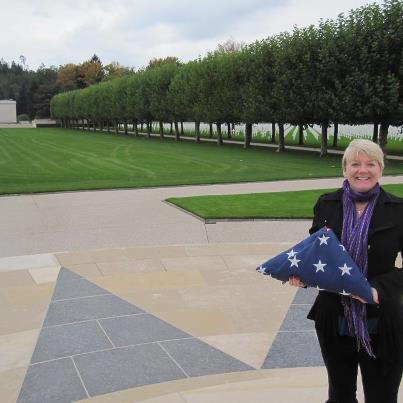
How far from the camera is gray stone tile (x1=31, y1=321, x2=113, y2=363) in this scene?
5.09m

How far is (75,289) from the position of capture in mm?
7059

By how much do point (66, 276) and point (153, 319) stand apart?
2.25m

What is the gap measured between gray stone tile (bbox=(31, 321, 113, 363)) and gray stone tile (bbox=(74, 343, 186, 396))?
0.62 ft

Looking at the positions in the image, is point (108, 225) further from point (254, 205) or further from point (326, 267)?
point (326, 267)

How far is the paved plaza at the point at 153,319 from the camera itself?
4402mm

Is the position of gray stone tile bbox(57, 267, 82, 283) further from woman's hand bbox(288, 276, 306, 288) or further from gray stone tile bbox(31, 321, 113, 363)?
woman's hand bbox(288, 276, 306, 288)

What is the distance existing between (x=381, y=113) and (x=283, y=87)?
24.2 ft

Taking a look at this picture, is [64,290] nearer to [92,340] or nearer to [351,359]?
[92,340]

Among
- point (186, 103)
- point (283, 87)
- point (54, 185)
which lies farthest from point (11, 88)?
point (54, 185)

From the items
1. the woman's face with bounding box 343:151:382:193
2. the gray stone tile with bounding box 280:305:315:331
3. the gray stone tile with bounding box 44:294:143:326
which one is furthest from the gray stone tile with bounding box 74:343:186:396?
the woman's face with bounding box 343:151:382:193

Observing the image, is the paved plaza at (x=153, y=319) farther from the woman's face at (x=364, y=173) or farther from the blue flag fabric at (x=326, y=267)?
the woman's face at (x=364, y=173)

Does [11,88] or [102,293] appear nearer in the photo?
[102,293]

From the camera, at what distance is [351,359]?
124 inches

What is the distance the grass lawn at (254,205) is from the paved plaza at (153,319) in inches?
44.6
